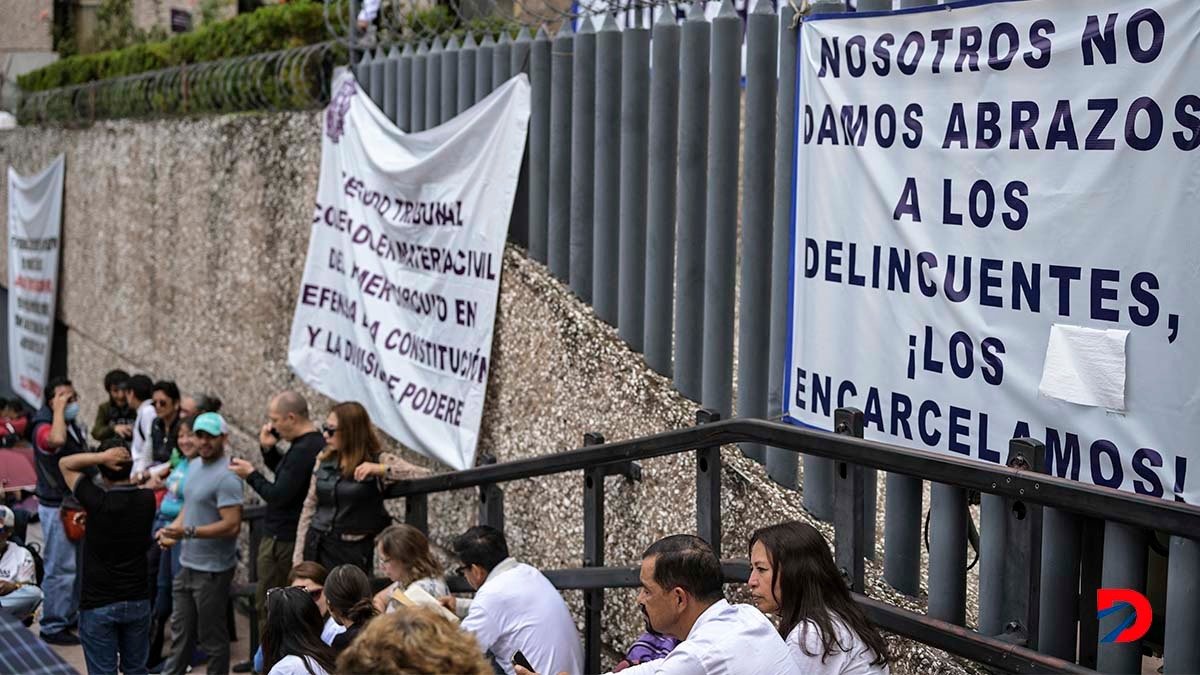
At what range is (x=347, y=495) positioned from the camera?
268 inches

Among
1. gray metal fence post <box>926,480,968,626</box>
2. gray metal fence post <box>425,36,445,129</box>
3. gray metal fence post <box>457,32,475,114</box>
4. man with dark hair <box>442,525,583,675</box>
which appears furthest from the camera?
gray metal fence post <box>425,36,445,129</box>

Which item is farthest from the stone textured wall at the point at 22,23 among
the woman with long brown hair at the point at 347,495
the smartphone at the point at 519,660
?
the smartphone at the point at 519,660

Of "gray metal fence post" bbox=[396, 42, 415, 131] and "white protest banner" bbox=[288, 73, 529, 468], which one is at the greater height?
"gray metal fence post" bbox=[396, 42, 415, 131]

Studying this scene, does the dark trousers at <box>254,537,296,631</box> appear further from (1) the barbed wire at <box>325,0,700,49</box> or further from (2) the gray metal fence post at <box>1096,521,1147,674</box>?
(2) the gray metal fence post at <box>1096,521,1147,674</box>

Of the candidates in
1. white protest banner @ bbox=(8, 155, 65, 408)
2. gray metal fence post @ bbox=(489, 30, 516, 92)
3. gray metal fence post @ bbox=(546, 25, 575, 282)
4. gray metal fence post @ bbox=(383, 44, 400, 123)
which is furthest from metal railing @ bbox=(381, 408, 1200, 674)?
white protest banner @ bbox=(8, 155, 65, 408)

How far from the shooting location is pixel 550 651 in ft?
17.4

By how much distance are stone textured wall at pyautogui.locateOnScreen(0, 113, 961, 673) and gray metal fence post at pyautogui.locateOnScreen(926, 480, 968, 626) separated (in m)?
0.17

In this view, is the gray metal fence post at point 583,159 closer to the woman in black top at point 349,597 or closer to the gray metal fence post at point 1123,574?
the woman in black top at point 349,597

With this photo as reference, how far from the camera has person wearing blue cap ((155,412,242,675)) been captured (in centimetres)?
755

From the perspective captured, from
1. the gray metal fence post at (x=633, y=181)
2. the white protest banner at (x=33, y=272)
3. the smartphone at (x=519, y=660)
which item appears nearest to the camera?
the smartphone at (x=519, y=660)

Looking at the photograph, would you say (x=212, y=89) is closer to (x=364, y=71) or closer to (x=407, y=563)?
(x=364, y=71)

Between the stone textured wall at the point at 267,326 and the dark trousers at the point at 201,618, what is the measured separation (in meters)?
1.21

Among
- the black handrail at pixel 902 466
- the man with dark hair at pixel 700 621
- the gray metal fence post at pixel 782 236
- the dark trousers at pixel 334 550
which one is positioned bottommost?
the dark trousers at pixel 334 550

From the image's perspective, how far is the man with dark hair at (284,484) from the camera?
732 centimetres
